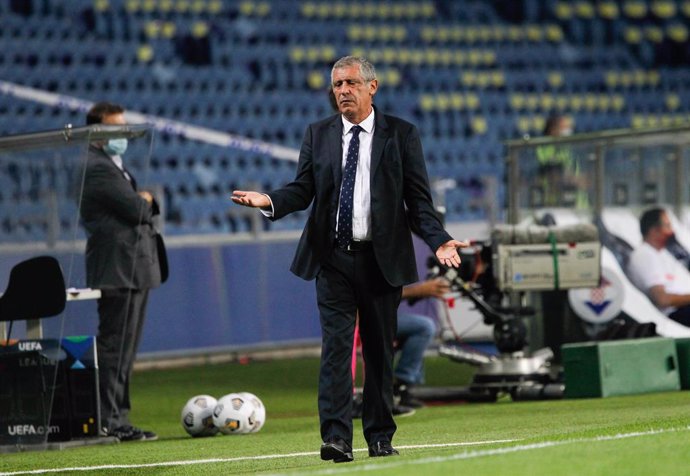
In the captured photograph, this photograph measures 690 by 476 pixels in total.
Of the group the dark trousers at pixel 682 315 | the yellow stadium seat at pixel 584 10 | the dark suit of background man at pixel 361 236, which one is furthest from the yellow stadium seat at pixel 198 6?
the dark suit of background man at pixel 361 236

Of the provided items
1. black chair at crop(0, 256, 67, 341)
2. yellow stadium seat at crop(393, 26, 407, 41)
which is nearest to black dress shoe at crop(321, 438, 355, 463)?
black chair at crop(0, 256, 67, 341)

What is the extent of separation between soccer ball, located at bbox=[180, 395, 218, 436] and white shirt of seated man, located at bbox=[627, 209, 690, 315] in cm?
462

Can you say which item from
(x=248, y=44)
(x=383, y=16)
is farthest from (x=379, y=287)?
(x=383, y=16)

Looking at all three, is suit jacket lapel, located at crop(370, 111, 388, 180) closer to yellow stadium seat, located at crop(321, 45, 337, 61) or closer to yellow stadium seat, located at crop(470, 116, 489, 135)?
yellow stadium seat, located at crop(321, 45, 337, 61)

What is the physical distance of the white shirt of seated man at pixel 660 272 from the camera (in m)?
12.2

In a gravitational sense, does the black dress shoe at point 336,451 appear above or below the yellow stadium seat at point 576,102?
below

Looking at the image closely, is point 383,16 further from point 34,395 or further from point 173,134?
point 34,395

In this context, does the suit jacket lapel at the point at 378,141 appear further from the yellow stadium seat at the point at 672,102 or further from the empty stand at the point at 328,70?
the yellow stadium seat at the point at 672,102

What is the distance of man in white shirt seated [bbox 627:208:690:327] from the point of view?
481 inches

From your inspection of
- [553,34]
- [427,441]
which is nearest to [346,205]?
[427,441]

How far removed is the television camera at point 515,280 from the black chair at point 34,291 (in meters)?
3.55

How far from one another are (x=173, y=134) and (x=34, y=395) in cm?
1055

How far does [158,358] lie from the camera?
48.0 feet

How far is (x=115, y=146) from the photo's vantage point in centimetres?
948
